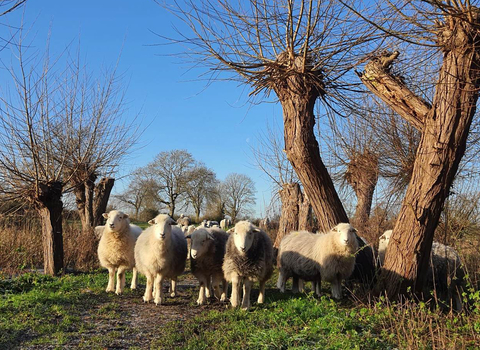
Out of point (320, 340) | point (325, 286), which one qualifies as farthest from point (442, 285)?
point (320, 340)

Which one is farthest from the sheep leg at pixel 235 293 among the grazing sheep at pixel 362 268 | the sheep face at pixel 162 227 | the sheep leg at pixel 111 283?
the grazing sheep at pixel 362 268

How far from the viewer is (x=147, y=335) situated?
556 centimetres

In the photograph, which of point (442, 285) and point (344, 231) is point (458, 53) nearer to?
point (344, 231)

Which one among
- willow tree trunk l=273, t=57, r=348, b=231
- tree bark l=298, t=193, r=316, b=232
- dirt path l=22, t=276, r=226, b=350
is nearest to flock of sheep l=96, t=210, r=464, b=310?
dirt path l=22, t=276, r=226, b=350

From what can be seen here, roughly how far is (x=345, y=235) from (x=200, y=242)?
2.82 meters

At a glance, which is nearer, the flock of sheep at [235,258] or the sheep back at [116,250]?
the flock of sheep at [235,258]

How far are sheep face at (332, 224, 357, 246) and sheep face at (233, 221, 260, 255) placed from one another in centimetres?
188

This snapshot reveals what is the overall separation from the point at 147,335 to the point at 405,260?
426cm

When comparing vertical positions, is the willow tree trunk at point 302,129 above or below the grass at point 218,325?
above

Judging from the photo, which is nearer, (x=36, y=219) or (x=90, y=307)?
(x=90, y=307)

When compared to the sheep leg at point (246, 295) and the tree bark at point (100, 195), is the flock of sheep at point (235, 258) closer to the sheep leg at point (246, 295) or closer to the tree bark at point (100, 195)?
the sheep leg at point (246, 295)

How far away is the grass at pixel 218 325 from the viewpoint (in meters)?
4.78

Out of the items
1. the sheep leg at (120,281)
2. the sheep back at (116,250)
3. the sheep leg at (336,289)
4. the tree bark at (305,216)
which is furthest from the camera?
the tree bark at (305,216)

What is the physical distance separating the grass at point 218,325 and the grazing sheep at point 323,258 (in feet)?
2.13
